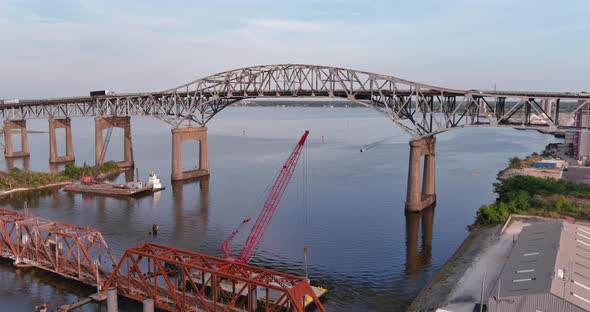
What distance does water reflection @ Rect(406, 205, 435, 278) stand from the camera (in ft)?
139

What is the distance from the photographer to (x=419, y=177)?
58.1 m

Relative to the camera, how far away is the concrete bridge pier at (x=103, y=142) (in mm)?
95250

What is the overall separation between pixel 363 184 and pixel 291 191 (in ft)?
40.7

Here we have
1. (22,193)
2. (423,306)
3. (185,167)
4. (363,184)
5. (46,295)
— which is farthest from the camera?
(185,167)

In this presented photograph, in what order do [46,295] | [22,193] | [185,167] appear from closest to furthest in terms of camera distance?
[46,295] → [22,193] → [185,167]

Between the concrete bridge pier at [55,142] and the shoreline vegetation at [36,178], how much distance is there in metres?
21.1

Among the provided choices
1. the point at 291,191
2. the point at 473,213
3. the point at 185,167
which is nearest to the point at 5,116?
the point at 185,167

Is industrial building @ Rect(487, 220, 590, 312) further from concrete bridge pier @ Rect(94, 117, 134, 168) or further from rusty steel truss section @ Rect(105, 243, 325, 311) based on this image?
concrete bridge pier @ Rect(94, 117, 134, 168)

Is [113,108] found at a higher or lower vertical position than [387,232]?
higher

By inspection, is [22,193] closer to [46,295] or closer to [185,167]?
[185,167]

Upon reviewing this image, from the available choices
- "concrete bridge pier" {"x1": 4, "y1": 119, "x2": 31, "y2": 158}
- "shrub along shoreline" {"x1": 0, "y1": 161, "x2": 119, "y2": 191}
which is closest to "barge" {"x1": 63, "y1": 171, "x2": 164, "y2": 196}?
"shrub along shoreline" {"x1": 0, "y1": 161, "x2": 119, "y2": 191}

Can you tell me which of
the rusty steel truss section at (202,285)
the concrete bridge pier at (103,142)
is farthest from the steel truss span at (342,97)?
the rusty steel truss section at (202,285)

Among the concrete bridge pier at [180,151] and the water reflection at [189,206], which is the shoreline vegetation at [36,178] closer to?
the concrete bridge pier at [180,151]

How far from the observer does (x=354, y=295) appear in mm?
35781
